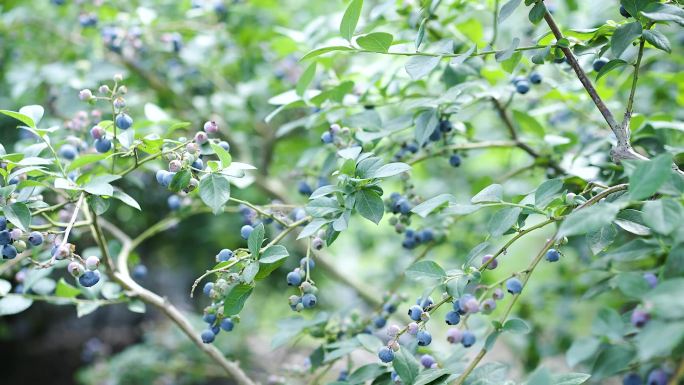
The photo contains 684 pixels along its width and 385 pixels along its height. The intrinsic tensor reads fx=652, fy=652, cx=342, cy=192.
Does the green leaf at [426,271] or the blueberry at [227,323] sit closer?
the green leaf at [426,271]

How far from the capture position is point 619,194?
87 centimetres

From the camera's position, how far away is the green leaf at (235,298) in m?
0.93

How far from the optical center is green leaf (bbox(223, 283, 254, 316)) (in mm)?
928

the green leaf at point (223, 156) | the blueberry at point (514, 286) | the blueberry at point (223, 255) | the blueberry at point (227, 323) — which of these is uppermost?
the green leaf at point (223, 156)

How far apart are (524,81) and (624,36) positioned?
33 centimetres

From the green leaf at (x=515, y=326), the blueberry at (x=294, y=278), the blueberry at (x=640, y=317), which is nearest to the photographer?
the blueberry at (x=640, y=317)

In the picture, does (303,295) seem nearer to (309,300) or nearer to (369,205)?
(309,300)

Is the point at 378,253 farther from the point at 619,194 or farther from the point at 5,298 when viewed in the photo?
the point at 619,194

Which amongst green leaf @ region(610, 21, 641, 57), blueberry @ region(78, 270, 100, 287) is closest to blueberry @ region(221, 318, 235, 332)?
blueberry @ region(78, 270, 100, 287)

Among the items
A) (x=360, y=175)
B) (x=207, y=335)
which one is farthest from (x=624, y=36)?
(x=207, y=335)

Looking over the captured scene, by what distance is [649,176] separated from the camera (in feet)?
2.21

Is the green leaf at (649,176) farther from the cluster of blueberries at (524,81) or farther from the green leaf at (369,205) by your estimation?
the cluster of blueberries at (524,81)

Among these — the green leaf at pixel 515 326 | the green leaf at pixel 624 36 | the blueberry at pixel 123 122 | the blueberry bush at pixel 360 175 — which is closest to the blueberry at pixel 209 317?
the blueberry bush at pixel 360 175

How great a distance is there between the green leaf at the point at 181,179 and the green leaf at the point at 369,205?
0.24 metres
